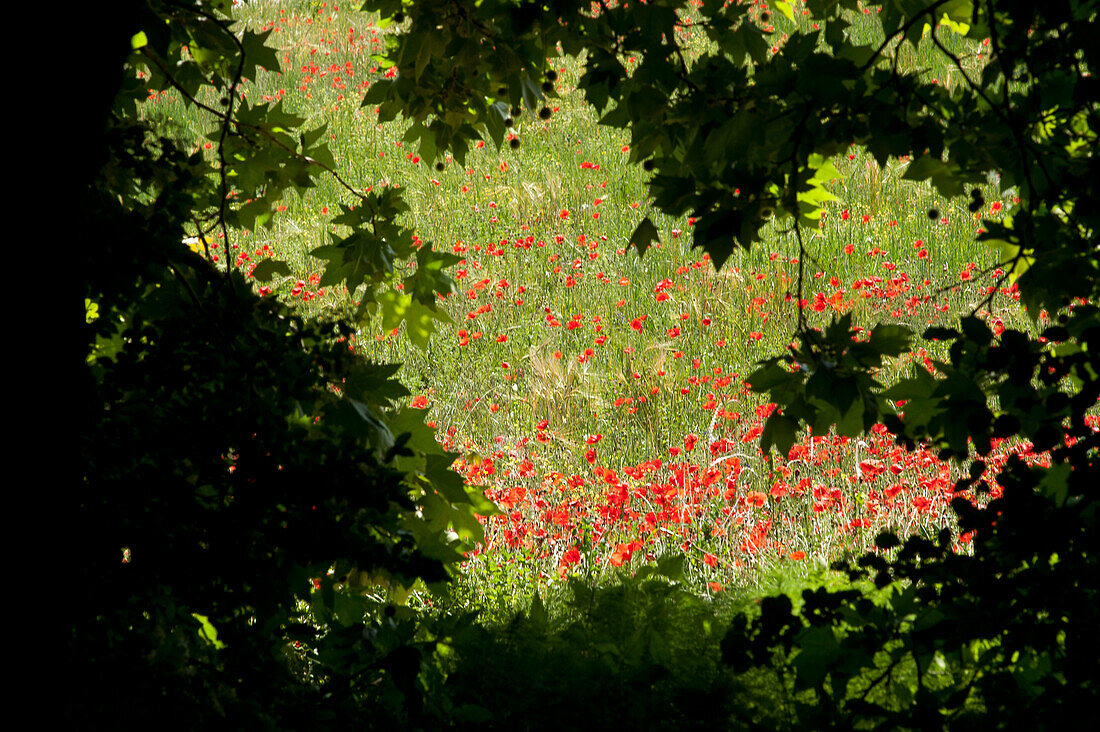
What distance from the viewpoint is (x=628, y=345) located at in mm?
5129

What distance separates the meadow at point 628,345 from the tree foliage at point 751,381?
21cm

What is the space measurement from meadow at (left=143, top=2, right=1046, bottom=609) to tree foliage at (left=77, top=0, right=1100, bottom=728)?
0.67 ft

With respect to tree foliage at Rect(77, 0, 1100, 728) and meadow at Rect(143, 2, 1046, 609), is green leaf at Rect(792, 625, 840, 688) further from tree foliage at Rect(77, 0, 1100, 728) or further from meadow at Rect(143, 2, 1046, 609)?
meadow at Rect(143, 2, 1046, 609)

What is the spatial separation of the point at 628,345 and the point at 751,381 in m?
3.27

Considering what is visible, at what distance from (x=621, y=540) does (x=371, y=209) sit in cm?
193

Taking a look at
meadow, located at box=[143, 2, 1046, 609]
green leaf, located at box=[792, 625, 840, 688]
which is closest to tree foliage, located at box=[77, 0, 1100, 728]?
green leaf, located at box=[792, 625, 840, 688]

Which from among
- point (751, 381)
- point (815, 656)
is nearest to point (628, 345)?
point (751, 381)

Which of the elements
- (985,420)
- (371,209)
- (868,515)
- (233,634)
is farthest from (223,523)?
(868,515)

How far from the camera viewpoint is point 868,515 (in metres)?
3.72

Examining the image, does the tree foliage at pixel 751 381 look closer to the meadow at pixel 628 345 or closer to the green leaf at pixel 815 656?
the green leaf at pixel 815 656

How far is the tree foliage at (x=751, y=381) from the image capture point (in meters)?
1.37

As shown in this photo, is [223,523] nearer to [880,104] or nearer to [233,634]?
[233,634]

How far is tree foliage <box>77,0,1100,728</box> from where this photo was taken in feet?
4.50

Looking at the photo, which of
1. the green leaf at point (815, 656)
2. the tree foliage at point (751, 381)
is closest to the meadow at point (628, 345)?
the tree foliage at point (751, 381)
